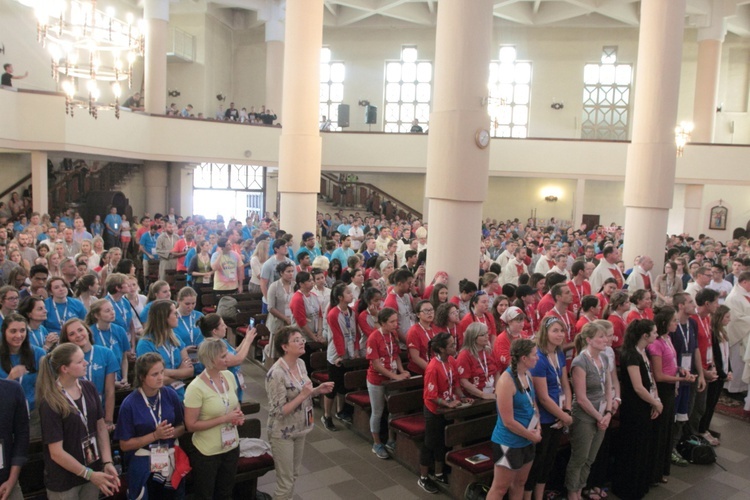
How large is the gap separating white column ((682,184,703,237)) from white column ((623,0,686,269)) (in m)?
11.6

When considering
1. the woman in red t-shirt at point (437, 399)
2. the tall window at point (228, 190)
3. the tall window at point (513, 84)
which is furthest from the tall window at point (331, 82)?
the woman in red t-shirt at point (437, 399)

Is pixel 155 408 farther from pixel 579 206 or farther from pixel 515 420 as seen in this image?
pixel 579 206

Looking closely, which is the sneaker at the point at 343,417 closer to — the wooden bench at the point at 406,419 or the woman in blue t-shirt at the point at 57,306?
the wooden bench at the point at 406,419

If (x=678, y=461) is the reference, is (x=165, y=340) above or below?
above

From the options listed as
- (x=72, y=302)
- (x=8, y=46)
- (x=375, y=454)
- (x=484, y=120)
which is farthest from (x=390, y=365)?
(x=8, y=46)

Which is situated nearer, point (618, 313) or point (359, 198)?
point (618, 313)

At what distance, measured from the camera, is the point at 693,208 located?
829 inches

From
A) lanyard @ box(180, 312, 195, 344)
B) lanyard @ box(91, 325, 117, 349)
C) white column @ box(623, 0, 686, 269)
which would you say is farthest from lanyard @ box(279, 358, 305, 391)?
white column @ box(623, 0, 686, 269)

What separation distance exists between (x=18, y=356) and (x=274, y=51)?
21.0 metres

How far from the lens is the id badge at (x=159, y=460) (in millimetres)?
3916

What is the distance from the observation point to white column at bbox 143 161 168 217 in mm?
20750

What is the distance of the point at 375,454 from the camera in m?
6.02

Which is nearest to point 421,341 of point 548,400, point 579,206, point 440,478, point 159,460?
point 440,478

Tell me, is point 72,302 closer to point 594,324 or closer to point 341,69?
point 594,324
